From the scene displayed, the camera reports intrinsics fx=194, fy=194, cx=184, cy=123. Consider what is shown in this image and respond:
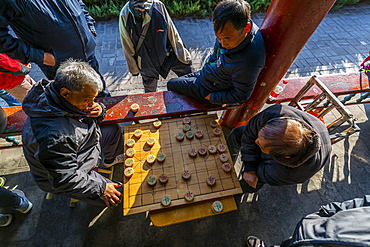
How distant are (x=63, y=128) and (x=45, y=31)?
5.26 feet

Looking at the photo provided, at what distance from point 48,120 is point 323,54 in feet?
21.8

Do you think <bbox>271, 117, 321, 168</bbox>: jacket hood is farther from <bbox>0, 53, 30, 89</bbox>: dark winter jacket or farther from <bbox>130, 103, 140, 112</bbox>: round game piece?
<bbox>0, 53, 30, 89</bbox>: dark winter jacket

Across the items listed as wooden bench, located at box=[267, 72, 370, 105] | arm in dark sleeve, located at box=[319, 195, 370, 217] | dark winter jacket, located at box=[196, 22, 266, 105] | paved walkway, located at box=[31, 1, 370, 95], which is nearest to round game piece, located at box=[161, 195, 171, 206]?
dark winter jacket, located at box=[196, 22, 266, 105]

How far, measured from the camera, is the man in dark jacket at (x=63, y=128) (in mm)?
1728

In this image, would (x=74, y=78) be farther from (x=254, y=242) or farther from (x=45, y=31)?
(x=254, y=242)

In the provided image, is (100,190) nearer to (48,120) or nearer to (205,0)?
(48,120)

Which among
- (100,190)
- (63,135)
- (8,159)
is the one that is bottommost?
(8,159)

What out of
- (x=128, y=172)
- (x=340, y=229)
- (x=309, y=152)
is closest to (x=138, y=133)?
(x=128, y=172)

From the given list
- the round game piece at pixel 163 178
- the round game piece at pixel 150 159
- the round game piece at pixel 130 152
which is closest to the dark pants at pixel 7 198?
the round game piece at pixel 130 152

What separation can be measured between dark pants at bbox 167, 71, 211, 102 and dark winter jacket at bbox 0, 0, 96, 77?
1461mm

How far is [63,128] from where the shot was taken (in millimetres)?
1810

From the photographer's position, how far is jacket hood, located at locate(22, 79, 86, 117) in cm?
174

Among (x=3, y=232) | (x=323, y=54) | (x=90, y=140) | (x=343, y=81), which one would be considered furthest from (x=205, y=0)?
(x=3, y=232)

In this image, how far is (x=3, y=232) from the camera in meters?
2.74
